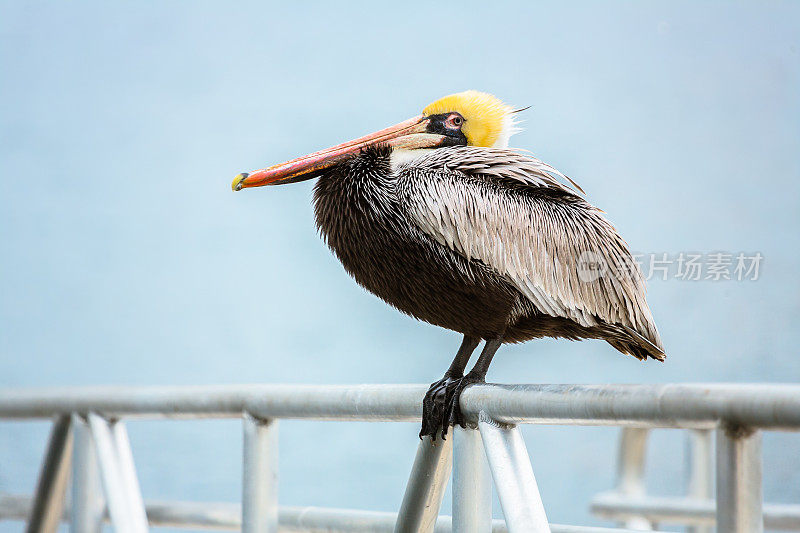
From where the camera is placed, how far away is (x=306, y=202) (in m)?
4.40

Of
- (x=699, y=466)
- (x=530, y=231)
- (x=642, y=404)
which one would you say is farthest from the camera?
(x=699, y=466)

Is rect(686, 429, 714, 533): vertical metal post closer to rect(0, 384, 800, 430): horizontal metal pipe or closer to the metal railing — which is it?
the metal railing

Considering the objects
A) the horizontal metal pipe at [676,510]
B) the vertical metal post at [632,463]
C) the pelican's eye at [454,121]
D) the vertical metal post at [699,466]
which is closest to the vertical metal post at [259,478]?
the pelican's eye at [454,121]

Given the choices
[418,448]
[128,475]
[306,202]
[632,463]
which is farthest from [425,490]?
[306,202]

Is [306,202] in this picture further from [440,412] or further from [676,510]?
[440,412]

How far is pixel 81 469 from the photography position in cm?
169

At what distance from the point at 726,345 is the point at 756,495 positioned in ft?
11.7

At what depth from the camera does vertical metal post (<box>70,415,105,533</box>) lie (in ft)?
5.52

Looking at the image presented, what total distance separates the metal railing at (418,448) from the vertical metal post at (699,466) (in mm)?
222

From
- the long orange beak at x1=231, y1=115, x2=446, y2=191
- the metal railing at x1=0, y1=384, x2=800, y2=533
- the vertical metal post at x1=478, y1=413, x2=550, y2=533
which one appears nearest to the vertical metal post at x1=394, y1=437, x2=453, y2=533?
the metal railing at x1=0, y1=384, x2=800, y2=533

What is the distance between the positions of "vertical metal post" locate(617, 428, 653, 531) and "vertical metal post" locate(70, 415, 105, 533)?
132 centimetres

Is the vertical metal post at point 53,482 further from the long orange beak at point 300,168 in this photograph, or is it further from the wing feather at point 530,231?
the wing feather at point 530,231

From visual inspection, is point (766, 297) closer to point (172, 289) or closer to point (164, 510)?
point (172, 289)

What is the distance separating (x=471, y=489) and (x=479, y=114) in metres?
0.87
